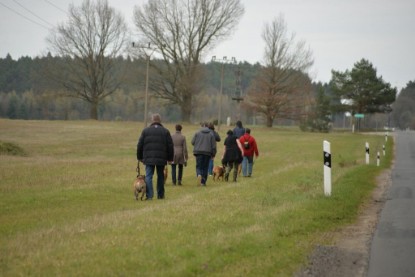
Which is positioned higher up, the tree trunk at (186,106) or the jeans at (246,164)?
the tree trunk at (186,106)

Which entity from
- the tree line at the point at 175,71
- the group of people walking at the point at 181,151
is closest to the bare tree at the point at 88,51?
the tree line at the point at 175,71

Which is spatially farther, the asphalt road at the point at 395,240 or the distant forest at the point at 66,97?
the distant forest at the point at 66,97

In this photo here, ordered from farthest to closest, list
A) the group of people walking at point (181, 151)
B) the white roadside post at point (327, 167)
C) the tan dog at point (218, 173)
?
the tan dog at point (218, 173)
the group of people walking at point (181, 151)
the white roadside post at point (327, 167)

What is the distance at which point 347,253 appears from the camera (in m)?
8.21

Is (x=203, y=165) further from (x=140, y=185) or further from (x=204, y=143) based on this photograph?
(x=140, y=185)

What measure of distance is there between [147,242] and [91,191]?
8488 mm

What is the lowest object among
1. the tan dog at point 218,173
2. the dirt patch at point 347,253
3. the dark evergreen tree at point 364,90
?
the tan dog at point 218,173

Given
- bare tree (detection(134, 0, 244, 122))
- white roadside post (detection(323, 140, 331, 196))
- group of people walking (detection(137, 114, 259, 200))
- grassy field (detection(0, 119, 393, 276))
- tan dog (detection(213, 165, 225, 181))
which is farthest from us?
bare tree (detection(134, 0, 244, 122))

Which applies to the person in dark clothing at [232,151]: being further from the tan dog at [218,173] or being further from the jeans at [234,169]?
the tan dog at [218,173]

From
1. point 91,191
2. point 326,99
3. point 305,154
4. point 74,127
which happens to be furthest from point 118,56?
point 91,191

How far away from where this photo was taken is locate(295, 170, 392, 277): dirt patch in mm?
7099

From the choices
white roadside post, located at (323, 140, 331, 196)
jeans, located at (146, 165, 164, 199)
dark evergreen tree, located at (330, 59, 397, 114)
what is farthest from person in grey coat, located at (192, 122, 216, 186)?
dark evergreen tree, located at (330, 59, 397, 114)

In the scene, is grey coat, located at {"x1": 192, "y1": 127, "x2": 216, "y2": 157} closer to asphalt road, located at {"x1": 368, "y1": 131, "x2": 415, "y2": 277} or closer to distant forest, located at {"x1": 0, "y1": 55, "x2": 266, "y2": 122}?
asphalt road, located at {"x1": 368, "y1": 131, "x2": 415, "y2": 277}

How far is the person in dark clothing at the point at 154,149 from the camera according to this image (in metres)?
14.6
